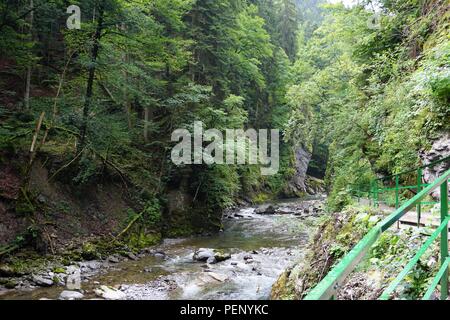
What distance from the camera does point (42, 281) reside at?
876 centimetres

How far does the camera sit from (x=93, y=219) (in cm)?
1312

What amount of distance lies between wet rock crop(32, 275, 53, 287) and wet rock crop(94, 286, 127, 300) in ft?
4.60

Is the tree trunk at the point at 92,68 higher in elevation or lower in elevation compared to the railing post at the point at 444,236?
higher

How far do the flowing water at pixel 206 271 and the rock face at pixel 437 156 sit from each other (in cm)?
367

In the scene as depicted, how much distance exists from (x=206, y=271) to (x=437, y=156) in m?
7.31

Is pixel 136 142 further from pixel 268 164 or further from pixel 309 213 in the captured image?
pixel 268 164

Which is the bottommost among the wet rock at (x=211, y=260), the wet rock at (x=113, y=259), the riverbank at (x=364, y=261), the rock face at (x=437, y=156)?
the wet rock at (x=211, y=260)

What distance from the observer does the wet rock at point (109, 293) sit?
324 inches

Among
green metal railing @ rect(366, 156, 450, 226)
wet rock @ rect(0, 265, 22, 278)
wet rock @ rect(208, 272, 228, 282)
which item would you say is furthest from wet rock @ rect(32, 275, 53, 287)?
green metal railing @ rect(366, 156, 450, 226)

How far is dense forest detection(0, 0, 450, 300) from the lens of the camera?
983 centimetres

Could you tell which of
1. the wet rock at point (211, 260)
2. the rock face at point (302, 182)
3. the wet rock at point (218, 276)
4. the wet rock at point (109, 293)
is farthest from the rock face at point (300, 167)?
the wet rock at point (109, 293)

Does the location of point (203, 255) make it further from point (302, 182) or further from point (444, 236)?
point (302, 182)

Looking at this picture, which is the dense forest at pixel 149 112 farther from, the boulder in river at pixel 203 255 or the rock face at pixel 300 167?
the rock face at pixel 300 167

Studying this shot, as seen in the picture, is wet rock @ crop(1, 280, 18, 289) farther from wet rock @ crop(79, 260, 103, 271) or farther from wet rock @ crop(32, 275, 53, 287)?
wet rock @ crop(79, 260, 103, 271)
